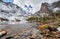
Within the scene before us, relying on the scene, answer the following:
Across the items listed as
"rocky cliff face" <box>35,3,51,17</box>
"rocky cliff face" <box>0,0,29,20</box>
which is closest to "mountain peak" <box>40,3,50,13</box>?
"rocky cliff face" <box>35,3,51,17</box>

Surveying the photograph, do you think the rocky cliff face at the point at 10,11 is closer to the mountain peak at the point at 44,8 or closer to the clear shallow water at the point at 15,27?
the clear shallow water at the point at 15,27

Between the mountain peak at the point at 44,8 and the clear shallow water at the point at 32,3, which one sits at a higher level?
the clear shallow water at the point at 32,3

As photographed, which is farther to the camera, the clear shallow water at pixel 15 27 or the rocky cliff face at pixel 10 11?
the rocky cliff face at pixel 10 11

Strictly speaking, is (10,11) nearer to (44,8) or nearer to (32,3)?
(32,3)

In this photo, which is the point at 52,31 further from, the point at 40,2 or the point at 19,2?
the point at 19,2

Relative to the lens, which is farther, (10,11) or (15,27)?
(10,11)

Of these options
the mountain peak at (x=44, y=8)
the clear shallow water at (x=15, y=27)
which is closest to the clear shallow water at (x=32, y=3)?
the mountain peak at (x=44, y=8)

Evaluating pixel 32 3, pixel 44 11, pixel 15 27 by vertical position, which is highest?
pixel 32 3

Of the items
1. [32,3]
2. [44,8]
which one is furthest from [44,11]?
[32,3]

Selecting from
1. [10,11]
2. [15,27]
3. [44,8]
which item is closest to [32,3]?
[44,8]

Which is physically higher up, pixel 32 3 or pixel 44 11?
pixel 32 3

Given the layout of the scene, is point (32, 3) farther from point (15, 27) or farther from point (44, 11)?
point (15, 27)

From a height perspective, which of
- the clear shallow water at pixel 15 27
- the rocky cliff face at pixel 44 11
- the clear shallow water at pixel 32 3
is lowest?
the clear shallow water at pixel 15 27

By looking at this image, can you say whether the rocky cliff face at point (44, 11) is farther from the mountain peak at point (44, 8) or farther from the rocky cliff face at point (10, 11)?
the rocky cliff face at point (10, 11)
